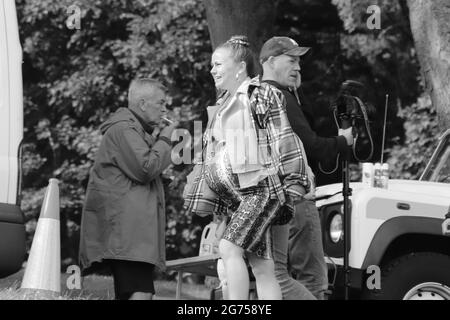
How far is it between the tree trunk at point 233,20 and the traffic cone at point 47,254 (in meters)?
3.50

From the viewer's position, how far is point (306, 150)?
5.69 m

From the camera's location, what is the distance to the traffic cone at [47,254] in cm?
686

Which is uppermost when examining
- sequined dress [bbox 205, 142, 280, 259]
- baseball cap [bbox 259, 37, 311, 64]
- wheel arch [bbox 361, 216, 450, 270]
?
baseball cap [bbox 259, 37, 311, 64]

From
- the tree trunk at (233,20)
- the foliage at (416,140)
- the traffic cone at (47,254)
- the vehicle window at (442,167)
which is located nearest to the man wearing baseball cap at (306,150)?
the vehicle window at (442,167)

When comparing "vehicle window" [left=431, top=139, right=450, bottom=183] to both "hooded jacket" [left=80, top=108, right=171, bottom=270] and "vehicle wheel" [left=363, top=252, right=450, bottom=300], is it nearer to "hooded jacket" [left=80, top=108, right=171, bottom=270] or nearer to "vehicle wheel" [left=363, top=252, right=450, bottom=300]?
"vehicle wheel" [left=363, top=252, right=450, bottom=300]

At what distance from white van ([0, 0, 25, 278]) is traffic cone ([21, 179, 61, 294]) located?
5.09 feet

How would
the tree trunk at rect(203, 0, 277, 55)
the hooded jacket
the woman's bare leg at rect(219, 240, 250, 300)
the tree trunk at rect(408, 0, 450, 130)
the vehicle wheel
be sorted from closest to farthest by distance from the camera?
the woman's bare leg at rect(219, 240, 250, 300) → the hooded jacket → the vehicle wheel → the tree trunk at rect(408, 0, 450, 130) → the tree trunk at rect(203, 0, 277, 55)

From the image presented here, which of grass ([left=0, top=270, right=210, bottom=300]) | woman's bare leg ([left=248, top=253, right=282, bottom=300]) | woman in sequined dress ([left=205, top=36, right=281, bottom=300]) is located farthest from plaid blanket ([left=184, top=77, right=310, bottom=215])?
grass ([left=0, top=270, right=210, bottom=300])

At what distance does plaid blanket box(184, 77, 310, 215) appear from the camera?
5055 millimetres

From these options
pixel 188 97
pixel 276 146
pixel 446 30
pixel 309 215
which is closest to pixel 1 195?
pixel 276 146

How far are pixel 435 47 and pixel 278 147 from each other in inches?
203


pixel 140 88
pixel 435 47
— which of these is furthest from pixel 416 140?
pixel 140 88

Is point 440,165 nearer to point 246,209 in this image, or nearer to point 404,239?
point 404,239

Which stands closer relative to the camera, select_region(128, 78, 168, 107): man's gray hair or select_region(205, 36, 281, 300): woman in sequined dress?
select_region(205, 36, 281, 300): woman in sequined dress
